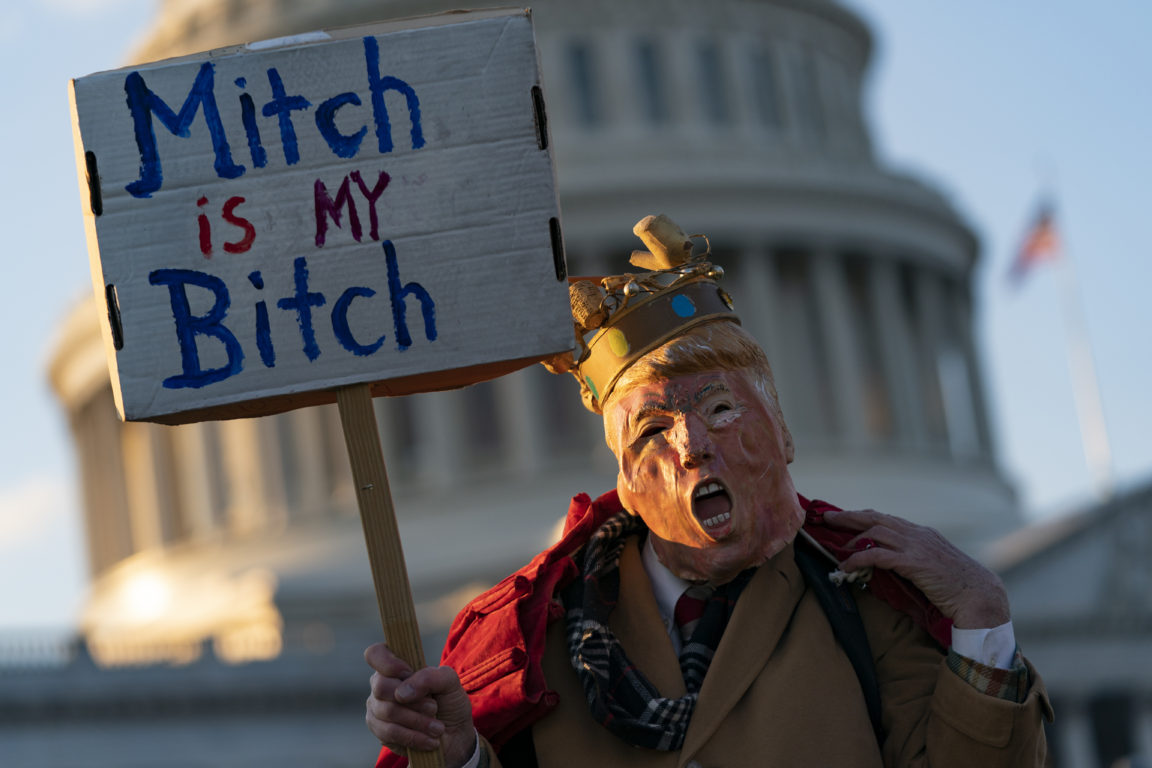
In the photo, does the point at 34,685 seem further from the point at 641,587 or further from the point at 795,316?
the point at 641,587

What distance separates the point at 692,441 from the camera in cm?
484

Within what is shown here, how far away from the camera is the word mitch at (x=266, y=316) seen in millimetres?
4578

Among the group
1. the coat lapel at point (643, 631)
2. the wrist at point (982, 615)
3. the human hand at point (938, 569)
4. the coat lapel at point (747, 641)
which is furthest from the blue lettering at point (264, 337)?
the wrist at point (982, 615)

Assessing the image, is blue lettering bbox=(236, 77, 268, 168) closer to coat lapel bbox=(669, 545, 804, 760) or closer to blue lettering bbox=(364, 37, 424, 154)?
blue lettering bbox=(364, 37, 424, 154)

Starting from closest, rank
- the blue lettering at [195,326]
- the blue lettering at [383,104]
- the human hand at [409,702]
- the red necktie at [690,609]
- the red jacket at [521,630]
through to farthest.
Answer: the human hand at [409,702] < the blue lettering at [195,326] < the blue lettering at [383,104] < the red jacket at [521,630] < the red necktie at [690,609]

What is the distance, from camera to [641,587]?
5016mm

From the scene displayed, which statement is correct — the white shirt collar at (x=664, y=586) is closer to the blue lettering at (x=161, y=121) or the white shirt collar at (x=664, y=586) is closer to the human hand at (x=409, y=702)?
the human hand at (x=409, y=702)

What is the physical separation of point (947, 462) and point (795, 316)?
4.81m

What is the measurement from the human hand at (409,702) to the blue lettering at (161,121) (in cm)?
105

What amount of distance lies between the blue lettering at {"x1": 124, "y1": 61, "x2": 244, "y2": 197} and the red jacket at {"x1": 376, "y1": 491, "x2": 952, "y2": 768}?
1097 millimetres

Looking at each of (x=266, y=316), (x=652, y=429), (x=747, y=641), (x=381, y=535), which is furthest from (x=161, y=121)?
(x=747, y=641)

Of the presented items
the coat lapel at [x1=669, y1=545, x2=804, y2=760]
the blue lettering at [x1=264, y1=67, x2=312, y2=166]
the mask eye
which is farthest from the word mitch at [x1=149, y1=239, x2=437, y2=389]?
the coat lapel at [x1=669, y1=545, x2=804, y2=760]

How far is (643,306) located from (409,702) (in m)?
1.10

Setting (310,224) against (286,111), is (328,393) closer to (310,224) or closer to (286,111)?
(310,224)
